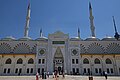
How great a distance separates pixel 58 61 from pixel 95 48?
10700 millimetres

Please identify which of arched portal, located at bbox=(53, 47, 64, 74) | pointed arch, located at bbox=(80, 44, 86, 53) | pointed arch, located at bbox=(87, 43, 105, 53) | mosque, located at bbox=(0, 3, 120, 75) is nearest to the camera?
mosque, located at bbox=(0, 3, 120, 75)

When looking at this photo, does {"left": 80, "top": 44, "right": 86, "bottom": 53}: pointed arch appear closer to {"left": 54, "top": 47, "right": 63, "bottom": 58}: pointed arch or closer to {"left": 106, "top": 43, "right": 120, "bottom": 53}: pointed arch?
{"left": 54, "top": 47, "right": 63, "bottom": 58}: pointed arch

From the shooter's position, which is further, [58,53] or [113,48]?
[113,48]

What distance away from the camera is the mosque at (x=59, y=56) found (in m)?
35.0

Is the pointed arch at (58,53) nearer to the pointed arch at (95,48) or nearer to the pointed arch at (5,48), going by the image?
the pointed arch at (95,48)

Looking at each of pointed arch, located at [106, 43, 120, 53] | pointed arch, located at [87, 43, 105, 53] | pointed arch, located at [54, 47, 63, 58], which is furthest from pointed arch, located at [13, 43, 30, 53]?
pointed arch, located at [106, 43, 120, 53]

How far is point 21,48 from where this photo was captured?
1469 inches

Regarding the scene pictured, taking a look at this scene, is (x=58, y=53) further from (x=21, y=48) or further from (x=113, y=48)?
(x=113, y=48)

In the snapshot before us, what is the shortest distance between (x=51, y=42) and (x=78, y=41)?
7.25 meters

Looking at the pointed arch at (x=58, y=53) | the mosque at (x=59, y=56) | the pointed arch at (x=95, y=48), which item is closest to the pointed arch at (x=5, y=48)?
the mosque at (x=59, y=56)

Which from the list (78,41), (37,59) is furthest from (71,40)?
(37,59)

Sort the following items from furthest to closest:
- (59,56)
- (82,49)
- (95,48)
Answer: (95,48) < (82,49) < (59,56)

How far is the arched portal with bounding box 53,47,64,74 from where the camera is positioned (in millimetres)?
35562

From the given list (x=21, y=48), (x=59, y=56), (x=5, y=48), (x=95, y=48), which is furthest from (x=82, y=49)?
(x=5, y=48)
